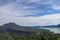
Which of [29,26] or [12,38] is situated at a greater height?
[29,26]

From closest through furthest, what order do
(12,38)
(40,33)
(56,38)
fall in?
1. (40,33)
2. (56,38)
3. (12,38)

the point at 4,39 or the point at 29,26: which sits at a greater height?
the point at 29,26

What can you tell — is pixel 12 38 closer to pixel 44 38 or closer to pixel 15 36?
pixel 15 36

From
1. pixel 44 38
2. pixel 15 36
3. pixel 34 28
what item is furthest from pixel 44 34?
pixel 15 36

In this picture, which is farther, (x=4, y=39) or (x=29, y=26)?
(x=4, y=39)

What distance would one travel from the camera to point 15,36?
11.9 meters

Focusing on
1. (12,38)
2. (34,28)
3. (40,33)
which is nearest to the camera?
(34,28)

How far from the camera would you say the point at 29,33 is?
401 inches

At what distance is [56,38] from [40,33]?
57.7 inches

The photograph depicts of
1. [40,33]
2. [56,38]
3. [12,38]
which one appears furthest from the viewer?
[12,38]

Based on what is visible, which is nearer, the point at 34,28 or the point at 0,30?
the point at 34,28

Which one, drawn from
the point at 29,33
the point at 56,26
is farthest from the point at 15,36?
the point at 56,26

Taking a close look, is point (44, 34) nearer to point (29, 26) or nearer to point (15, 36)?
point (29, 26)

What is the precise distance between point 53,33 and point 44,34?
621 millimetres
